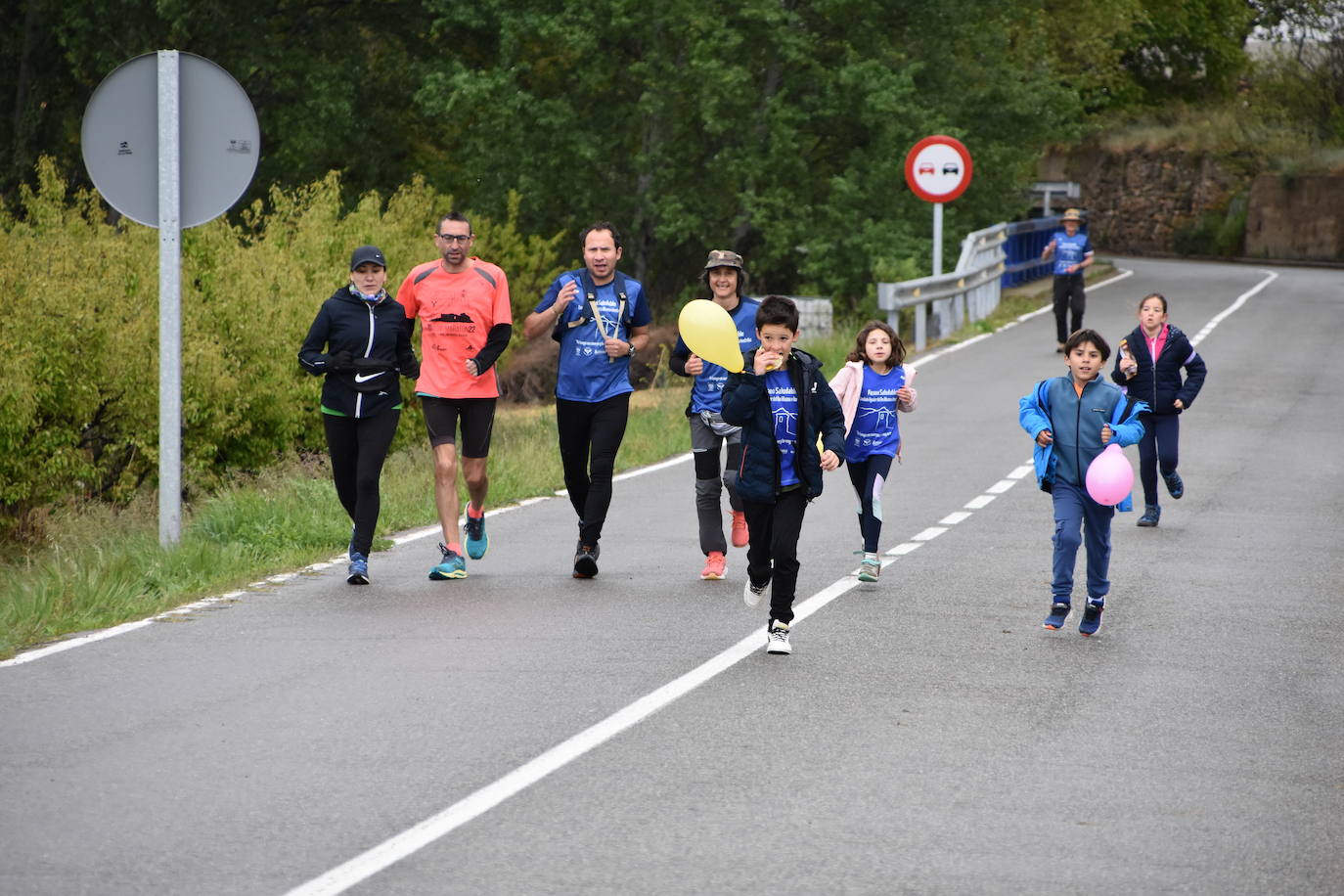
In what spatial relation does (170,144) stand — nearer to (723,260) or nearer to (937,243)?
(723,260)

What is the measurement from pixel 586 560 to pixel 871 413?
69.7 inches

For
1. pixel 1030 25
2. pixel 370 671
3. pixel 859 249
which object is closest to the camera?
pixel 370 671

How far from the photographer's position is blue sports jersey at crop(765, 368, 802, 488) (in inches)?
335

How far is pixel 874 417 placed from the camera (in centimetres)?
1043

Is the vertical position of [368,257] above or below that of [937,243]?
below

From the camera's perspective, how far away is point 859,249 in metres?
31.5

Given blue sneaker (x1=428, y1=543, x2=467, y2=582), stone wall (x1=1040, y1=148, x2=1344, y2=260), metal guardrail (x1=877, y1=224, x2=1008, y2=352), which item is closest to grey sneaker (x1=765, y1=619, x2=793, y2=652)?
blue sneaker (x1=428, y1=543, x2=467, y2=582)

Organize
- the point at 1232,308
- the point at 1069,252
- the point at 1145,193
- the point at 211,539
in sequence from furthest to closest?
the point at 1145,193 < the point at 1232,308 < the point at 1069,252 < the point at 211,539

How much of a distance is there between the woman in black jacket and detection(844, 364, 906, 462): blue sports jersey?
2417 millimetres

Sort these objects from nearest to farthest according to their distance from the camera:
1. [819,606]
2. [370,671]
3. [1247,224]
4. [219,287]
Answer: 1. [370,671]
2. [819,606]
3. [219,287]
4. [1247,224]

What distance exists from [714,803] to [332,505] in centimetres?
728

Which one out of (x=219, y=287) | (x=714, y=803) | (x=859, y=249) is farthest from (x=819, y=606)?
(x=859, y=249)

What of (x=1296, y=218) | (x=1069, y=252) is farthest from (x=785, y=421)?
(x=1296, y=218)

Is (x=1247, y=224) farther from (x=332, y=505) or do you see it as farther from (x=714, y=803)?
(x=714, y=803)
